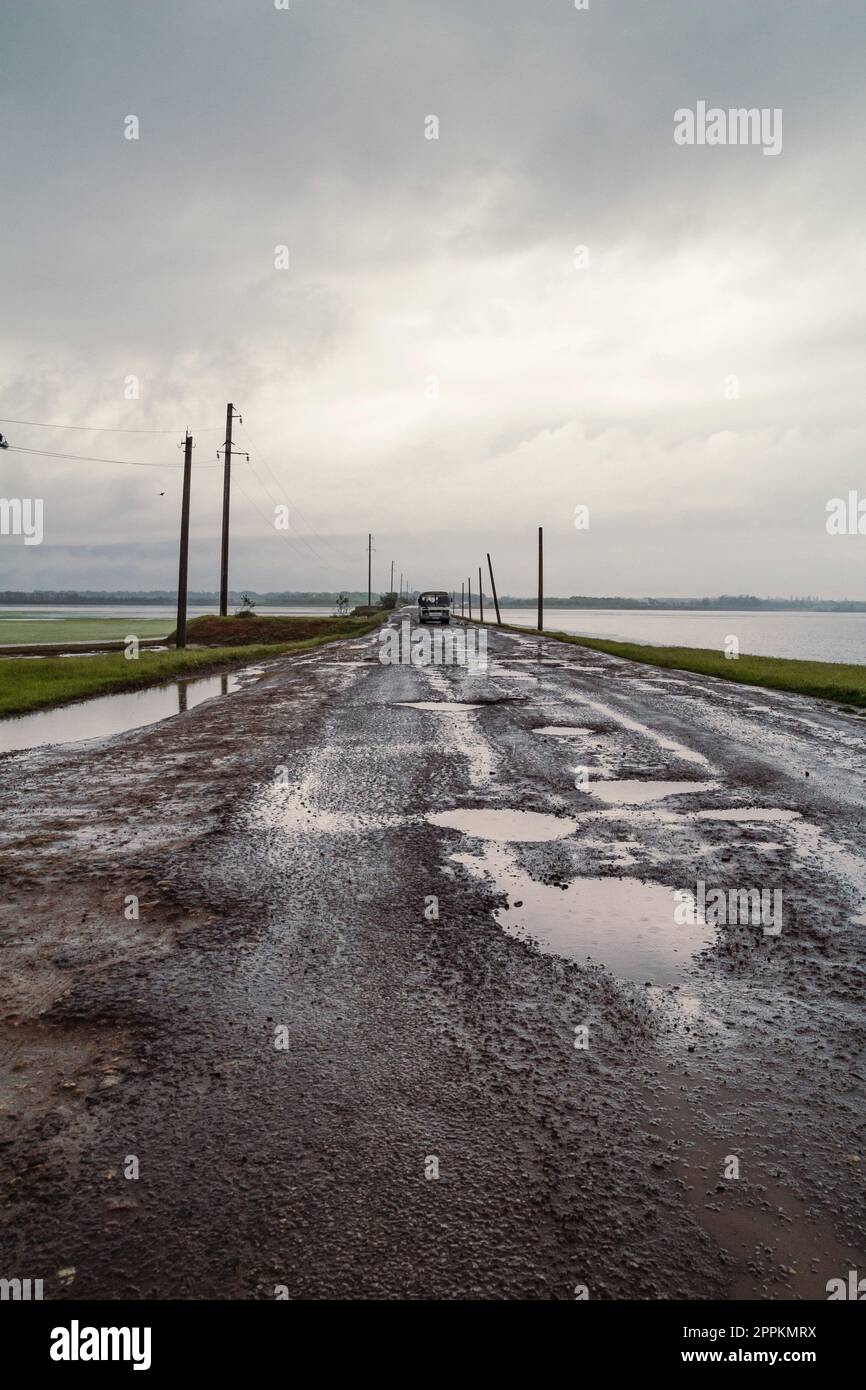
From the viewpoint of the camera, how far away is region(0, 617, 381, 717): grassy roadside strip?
1747 cm

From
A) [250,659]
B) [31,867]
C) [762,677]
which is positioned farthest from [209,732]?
[250,659]

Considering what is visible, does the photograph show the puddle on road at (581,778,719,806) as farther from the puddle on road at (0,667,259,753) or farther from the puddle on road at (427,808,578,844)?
the puddle on road at (0,667,259,753)

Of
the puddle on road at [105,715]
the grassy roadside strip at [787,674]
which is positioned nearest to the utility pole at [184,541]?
the puddle on road at [105,715]

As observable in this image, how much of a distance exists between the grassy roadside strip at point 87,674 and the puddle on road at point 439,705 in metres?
7.46

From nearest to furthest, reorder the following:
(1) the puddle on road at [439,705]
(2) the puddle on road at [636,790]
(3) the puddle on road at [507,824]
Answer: (3) the puddle on road at [507,824]
(2) the puddle on road at [636,790]
(1) the puddle on road at [439,705]

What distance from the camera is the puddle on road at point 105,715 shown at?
12.4m

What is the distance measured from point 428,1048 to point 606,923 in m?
1.78

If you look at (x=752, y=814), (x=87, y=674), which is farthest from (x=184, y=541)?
(x=752, y=814)

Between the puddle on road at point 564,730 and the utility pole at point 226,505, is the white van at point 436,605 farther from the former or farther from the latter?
the puddle on road at point 564,730

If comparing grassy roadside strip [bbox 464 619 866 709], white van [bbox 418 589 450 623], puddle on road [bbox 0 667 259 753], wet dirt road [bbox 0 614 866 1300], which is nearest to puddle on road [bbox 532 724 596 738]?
wet dirt road [bbox 0 614 866 1300]

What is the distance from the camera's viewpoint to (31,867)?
227 inches
